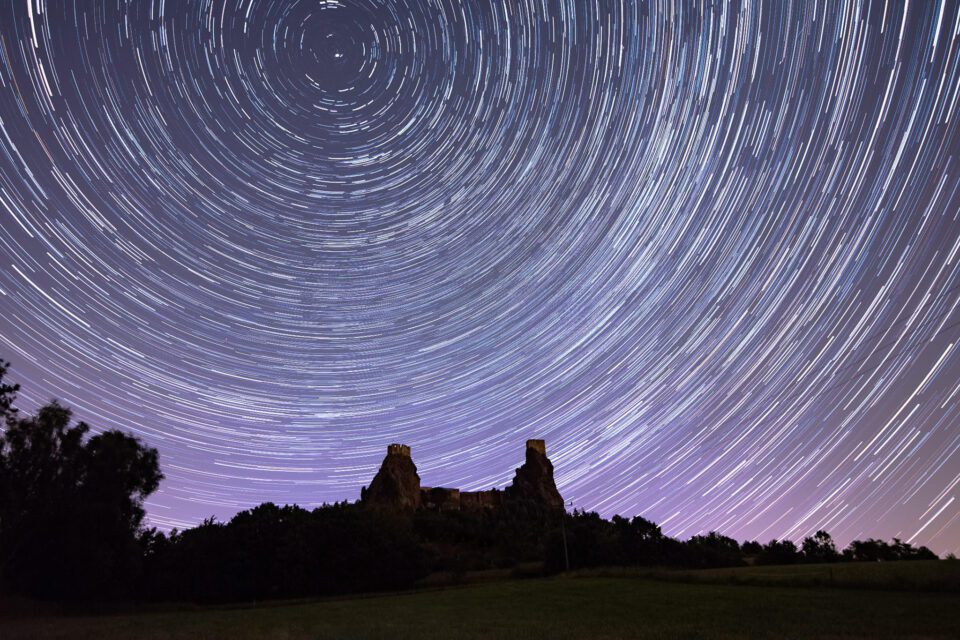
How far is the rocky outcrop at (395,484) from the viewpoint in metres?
143

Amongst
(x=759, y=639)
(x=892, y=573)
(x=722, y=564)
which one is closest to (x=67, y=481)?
(x=759, y=639)

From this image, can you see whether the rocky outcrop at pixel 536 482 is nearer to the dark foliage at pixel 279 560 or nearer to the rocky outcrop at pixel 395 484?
the rocky outcrop at pixel 395 484

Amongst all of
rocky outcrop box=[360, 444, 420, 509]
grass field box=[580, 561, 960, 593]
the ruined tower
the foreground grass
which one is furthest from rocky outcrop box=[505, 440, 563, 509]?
the foreground grass

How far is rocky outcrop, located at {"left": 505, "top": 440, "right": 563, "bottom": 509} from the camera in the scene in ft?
509

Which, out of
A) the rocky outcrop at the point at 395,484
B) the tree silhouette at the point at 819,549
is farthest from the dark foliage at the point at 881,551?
the rocky outcrop at the point at 395,484

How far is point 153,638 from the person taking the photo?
20719 millimetres

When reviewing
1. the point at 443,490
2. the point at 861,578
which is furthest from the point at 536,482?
the point at 861,578

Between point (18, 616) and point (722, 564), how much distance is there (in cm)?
6697

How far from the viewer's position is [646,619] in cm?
2034

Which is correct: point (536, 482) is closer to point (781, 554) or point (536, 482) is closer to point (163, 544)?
point (781, 554)

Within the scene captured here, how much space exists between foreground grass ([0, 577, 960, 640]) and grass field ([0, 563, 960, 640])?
3cm

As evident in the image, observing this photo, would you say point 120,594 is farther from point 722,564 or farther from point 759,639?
point 722,564

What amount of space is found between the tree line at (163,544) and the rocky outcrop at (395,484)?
71094mm

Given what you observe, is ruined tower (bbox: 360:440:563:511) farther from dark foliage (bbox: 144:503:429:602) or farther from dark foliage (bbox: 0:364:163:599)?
dark foliage (bbox: 0:364:163:599)
